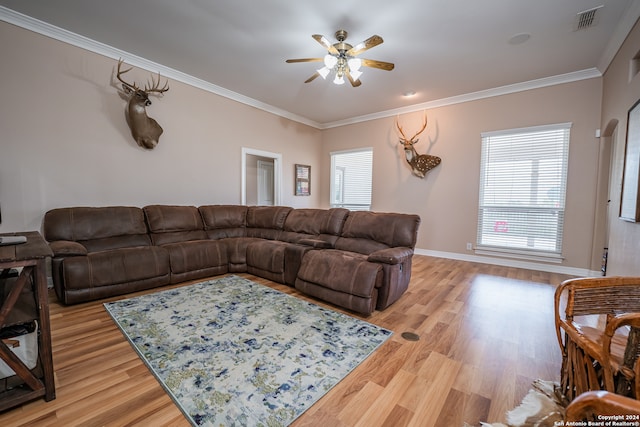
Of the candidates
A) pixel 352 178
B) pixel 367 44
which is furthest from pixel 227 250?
pixel 352 178

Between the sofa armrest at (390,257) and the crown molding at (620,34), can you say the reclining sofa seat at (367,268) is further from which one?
the crown molding at (620,34)

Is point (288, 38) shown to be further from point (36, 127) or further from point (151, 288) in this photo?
point (151, 288)

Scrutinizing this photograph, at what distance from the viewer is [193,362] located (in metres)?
1.73

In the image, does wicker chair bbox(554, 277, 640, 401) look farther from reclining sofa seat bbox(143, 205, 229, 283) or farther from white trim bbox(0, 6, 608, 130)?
reclining sofa seat bbox(143, 205, 229, 283)

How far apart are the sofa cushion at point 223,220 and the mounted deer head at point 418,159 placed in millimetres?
3313

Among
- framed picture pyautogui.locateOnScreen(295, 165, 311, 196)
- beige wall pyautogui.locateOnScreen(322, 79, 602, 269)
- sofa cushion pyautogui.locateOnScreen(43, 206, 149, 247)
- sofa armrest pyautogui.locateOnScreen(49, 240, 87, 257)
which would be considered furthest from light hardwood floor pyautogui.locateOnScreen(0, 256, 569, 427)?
framed picture pyautogui.locateOnScreen(295, 165, 311, 196)

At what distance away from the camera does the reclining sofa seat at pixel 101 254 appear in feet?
8.31

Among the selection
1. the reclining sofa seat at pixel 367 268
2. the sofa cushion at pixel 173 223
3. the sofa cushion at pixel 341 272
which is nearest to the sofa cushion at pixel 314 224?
the reclining sofa seat at pixel 367 268

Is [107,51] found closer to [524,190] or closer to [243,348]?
[243,348]

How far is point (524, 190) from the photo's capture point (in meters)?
4.23

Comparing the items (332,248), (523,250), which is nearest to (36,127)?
(332,248)

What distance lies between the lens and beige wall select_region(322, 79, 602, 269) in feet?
12.3

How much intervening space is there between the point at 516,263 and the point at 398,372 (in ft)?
12.5

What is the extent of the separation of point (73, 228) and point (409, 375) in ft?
12.0
